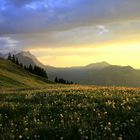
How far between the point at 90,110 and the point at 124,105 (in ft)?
4.92

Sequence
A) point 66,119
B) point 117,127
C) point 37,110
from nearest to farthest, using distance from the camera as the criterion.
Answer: point 117,127 < point 66,119 < point 37,110

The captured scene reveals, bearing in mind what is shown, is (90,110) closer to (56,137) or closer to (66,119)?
(66,119)

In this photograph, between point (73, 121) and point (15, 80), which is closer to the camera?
point (73, 121)

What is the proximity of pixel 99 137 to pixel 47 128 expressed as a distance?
2263mm

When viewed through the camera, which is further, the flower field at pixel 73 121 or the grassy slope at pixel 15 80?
the grassy slope at pixel 15 80

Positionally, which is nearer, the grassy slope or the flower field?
the flower field

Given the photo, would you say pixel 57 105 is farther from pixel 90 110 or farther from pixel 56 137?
pixel 56 137

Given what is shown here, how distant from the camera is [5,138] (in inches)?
518

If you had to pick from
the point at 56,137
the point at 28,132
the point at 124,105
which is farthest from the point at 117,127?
the point at 124,105

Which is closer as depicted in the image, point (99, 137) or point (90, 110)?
point (99, 137)

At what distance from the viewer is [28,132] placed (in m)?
13.6

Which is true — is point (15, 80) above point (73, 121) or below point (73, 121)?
above

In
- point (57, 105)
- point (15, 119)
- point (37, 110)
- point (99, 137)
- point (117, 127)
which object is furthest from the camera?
point (57, 105)

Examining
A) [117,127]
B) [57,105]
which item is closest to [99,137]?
[117,127]
